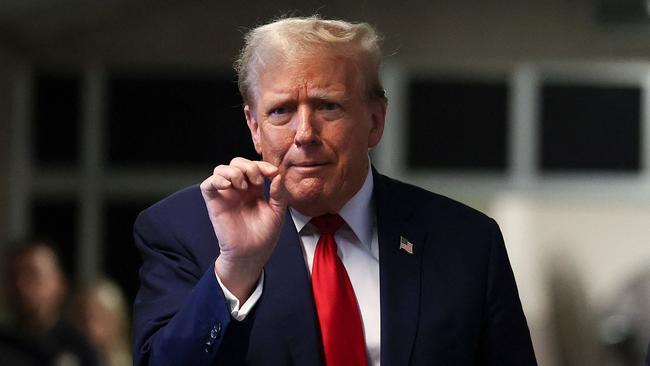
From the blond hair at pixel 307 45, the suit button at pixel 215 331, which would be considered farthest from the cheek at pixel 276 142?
the suit button at pixel 215 331

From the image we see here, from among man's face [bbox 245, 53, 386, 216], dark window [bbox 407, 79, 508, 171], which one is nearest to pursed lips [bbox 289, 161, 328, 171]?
man's face [bbox 245, 53, 386, 216]

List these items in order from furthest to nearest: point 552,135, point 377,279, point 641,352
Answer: point 552,135, point 641,352, point 377,279

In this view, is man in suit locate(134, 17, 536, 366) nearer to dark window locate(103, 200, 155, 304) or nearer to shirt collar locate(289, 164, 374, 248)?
shirt collar locate(289, 164, 374, 248)

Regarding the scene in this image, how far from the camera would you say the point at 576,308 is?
1032cm

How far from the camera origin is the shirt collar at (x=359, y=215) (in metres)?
2.73

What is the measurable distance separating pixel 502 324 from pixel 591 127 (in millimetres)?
7652

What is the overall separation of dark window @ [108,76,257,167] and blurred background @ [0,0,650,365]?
1 centimetres

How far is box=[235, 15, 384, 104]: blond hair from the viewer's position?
8.50 feet

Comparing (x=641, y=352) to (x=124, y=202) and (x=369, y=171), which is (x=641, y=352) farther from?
(x=369, y=171)

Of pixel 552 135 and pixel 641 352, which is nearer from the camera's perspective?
pixel 641 352

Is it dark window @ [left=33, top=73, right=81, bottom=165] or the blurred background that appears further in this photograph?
dark window @ [left=33, top=73, right=81, bottom=165]

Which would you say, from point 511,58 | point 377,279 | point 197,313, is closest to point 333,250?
point 377,279

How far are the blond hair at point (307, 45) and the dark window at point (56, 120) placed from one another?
8.05 metres

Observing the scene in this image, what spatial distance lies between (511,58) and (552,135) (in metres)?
0.59
